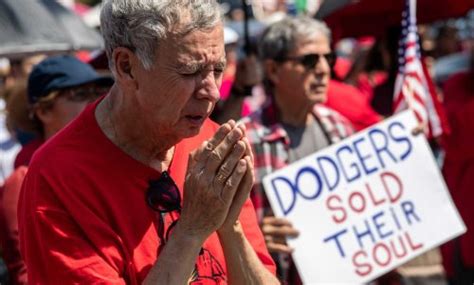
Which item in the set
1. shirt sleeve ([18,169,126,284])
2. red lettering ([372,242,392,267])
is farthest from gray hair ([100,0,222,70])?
red lettering ([372,242,392,267])

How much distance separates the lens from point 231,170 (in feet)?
9.04

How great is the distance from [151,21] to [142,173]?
42 centimetres

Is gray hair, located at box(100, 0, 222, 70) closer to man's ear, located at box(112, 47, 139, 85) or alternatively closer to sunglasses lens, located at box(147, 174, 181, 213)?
man's ear, located at box(112, 47, 139, 85)

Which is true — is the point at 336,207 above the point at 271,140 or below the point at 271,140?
below

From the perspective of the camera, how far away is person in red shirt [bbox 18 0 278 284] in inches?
109

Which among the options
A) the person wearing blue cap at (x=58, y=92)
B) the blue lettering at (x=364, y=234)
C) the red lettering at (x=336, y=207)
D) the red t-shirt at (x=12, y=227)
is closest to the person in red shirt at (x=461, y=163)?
the blue lettering at (x=364, y=234)

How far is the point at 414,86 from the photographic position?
18.9 feet

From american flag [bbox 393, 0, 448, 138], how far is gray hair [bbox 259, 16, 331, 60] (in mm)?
721

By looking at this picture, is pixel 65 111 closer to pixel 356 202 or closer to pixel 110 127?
pixel 356 202

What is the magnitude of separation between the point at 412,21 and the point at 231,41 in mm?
2167

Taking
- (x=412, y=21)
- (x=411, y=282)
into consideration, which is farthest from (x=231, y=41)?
(x=411, y=282)

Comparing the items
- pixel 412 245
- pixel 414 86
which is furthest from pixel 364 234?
pixel 414 86

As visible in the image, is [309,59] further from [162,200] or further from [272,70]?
[162,200]

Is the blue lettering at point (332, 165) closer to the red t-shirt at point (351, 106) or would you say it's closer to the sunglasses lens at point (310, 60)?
the sunglasses lens at point (310, 60)
